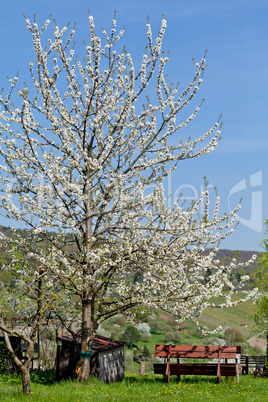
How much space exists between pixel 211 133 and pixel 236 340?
1896 inches

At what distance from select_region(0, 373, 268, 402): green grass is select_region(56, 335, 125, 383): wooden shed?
715 mm

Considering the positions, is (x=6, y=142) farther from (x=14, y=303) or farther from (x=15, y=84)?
(x=14, y=303)

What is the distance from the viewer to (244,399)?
11922 millimetres

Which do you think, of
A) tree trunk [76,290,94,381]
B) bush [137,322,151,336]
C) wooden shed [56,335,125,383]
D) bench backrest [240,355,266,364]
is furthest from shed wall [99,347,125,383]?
bush [137,322,151,336]

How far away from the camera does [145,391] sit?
12.5 m

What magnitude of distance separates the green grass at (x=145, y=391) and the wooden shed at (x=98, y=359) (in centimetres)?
72

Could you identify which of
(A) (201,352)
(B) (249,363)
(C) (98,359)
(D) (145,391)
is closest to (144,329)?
(B) (249,363)

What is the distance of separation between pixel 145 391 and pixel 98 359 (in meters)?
2.20

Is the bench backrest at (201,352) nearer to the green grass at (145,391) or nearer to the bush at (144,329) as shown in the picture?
the green grass at (145,391)

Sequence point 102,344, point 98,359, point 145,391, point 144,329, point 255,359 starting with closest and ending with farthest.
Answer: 1. point 145,391
2. point 98,359
3. point 102,344
4. point 255,359
5. point 144,329

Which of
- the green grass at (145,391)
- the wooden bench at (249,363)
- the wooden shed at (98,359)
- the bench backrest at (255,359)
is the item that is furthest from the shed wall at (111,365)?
the bench backrest at (255,359)

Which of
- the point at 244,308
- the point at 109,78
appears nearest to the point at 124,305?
the point at 109,78

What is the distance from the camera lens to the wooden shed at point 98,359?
555 inches

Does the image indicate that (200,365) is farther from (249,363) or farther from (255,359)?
(255,359)
